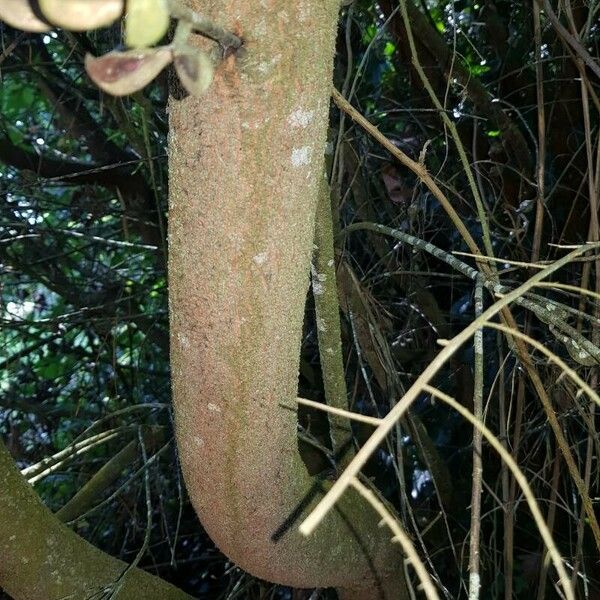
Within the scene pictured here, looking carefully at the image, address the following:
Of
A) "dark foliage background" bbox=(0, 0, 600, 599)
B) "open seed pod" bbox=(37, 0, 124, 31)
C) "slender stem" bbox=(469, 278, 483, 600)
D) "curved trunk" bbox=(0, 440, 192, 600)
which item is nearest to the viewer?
"open seed pod" bbox=(37, 0, 124, 31)

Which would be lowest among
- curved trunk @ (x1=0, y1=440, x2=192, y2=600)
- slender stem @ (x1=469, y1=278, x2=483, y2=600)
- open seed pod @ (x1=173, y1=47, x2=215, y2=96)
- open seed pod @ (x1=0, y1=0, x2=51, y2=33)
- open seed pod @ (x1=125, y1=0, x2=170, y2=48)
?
curved trunk @ (x1=0, y1=440, x2=192, y2=600)

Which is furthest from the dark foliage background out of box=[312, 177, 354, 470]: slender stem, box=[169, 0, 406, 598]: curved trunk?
box=[169, 0, 406, 598]: curved trunk

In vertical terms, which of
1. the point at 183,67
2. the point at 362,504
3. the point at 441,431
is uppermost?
the point at 183,67

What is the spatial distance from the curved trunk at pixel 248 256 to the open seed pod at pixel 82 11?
8.0 inches

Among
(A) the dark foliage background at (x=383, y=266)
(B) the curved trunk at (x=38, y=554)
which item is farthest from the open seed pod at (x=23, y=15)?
(A) the dark foliage background at (x=383, y=266)

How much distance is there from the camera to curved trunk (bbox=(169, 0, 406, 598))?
1.79ft

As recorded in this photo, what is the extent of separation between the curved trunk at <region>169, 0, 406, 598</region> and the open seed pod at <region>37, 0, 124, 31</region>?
20 centimetres

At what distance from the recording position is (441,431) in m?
1.74

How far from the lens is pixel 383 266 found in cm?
162

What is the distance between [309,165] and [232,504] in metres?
0.39

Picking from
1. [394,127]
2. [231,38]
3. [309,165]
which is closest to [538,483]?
[394,127]

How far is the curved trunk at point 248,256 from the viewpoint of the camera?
0.55m

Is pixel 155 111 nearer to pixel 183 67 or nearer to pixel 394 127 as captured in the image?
pixel 394 127

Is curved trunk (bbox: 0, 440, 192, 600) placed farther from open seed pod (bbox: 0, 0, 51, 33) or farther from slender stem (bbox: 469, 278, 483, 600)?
open seed pod (bbox: 0, 0, 51, 33)
